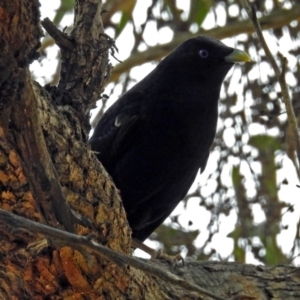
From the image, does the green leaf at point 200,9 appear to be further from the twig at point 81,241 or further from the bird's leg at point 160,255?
the twig at point 81,241

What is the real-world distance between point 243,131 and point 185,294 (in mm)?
1765

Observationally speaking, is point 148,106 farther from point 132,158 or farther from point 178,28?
point 178,28

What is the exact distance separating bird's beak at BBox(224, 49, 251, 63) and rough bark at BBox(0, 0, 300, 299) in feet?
3.48

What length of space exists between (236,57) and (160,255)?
1.19m

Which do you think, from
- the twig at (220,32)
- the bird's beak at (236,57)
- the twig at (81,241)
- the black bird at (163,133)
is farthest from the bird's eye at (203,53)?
the twig at (81,241)

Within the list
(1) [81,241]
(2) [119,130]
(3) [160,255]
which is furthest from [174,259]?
(1) [81,241]

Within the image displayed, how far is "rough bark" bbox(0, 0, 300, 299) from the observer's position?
6.22 ft

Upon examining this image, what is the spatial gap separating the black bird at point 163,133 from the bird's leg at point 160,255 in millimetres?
97

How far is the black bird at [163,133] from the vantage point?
3582 mm

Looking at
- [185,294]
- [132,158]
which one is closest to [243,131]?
[132,158]

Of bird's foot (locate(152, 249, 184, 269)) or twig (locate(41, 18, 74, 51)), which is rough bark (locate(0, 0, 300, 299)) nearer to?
twig (locate(41, 18, 74, 51))

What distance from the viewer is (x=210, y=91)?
376 centimetres

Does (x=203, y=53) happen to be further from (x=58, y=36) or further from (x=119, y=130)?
(x=58, y=36)

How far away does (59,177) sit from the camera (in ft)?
7.68
